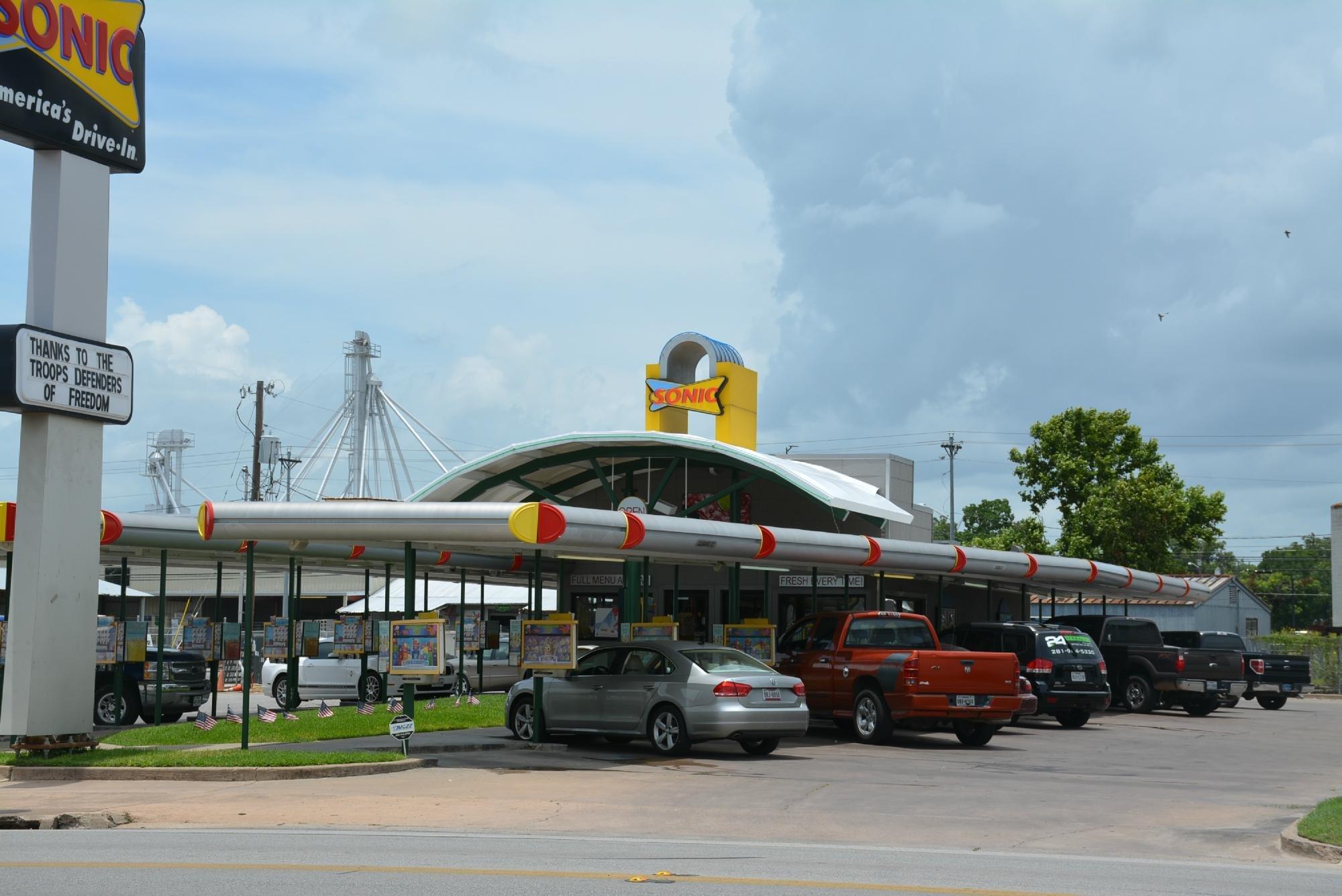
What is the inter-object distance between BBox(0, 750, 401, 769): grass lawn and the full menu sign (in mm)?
4210

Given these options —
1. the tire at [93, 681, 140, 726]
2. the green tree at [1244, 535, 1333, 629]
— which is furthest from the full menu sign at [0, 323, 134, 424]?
the green tree at [1244, 535, 1333, 629]

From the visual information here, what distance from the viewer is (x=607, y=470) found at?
1467 inches

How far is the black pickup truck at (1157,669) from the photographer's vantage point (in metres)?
29.3

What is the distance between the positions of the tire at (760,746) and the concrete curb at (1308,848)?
26.2 feet

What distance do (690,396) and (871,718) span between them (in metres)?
16.9

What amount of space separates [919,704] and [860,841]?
28.1 ft

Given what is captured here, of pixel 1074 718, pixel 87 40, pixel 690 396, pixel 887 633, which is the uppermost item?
pixel 87 40

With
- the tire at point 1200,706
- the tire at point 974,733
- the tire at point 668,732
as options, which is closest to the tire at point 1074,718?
the tire at point 974,733

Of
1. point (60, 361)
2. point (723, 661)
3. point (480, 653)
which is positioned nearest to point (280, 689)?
point (480, 653)

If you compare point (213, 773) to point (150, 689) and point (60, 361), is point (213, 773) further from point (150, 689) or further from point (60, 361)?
point (150, 689)

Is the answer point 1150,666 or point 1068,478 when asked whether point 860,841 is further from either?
point 1068,478

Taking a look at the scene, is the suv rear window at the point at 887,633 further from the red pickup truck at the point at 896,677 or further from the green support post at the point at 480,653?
the green support post at the point at 480,653

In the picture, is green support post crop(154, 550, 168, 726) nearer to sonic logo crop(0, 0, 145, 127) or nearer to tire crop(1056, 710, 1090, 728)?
sonic logo crop(0, 0, 145, 127)

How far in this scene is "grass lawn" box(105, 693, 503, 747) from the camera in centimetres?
1922
